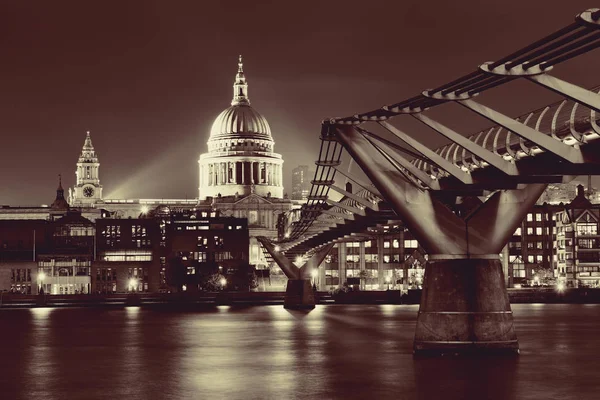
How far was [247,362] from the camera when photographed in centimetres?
5125

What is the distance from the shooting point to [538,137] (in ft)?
117

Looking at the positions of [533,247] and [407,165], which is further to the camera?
[533,247]

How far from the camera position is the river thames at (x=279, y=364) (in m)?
39.0

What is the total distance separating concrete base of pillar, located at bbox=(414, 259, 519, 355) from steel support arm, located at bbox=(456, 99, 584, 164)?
847 centimetres

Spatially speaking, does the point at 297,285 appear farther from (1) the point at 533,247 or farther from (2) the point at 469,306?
(1) the point at 533,247

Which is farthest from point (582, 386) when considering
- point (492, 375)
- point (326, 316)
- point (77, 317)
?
point (77, 317)

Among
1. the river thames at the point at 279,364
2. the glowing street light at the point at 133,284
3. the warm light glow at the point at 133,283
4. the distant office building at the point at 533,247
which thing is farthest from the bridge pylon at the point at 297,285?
the distant office building at the point at 533,247

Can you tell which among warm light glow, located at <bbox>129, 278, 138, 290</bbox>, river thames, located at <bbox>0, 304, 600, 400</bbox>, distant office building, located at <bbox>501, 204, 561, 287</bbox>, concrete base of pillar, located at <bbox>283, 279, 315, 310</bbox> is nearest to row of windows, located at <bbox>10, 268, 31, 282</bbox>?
warm light glow, located at <bbox>129, 278, 138, 290</bbox>

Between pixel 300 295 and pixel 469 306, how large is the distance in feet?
251

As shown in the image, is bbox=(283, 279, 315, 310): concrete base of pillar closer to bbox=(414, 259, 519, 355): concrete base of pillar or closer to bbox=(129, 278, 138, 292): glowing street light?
bbox=(129, 278, 138, 292): glowing street light

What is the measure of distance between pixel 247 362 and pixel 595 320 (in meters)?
47.3

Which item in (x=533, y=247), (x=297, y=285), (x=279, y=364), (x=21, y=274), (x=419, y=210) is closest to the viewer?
(x=419, y=210)

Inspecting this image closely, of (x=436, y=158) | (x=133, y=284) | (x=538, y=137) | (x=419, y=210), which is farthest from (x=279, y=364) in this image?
(x=133, y=284)

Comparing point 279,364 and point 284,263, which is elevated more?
point 284,263
